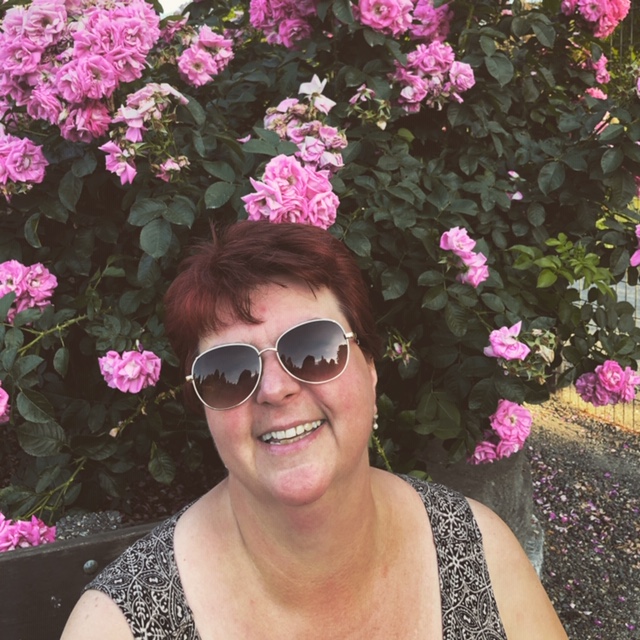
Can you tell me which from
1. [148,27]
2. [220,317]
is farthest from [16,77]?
[220,317]

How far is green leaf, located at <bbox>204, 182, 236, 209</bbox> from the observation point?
81.4 inches

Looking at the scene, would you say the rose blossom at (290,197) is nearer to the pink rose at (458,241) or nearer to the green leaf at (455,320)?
the pink rose at (458,241)

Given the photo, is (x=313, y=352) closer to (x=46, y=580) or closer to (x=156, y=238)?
(x=156, y=238)

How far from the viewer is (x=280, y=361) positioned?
1.43m

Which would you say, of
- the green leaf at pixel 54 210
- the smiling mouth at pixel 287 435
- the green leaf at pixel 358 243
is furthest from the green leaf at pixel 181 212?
the smiling mouth at pixel 287 435

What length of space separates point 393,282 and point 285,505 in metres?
1.05

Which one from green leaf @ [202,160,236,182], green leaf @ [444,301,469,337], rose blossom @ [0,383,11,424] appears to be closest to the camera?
rose blossom @ [0,383,11,424]

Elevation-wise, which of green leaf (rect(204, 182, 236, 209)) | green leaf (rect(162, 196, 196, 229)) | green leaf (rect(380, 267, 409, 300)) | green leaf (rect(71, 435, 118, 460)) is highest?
green leaf (rect(204, 182, 236, 209))

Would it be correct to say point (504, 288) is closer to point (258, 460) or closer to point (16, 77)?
point (258, 460)

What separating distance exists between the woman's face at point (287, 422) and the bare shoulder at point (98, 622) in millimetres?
364

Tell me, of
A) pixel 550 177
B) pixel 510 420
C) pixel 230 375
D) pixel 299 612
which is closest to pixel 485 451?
pixel 510 420

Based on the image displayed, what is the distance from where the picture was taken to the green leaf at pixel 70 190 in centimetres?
216

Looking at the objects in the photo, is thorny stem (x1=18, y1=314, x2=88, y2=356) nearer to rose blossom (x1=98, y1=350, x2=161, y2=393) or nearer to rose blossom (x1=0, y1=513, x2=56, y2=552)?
rose blossom (x1=98, y1=350, x2=161, y2=393)

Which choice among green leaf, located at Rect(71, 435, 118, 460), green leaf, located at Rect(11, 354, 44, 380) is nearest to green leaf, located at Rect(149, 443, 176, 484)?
green leaf, located at Rect(71, 435, 118, 460)
